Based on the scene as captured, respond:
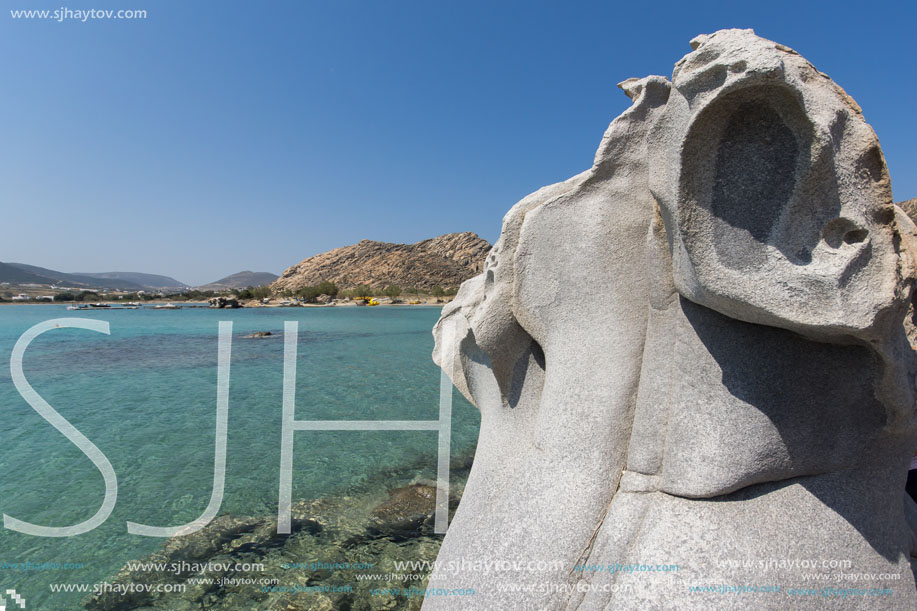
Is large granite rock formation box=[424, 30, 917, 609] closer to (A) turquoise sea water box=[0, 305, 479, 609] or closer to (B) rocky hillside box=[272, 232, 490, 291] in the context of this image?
(A) turquoise sea water box=[0, 305, 479, 609]

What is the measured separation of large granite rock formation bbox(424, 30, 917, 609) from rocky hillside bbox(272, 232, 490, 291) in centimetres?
6485

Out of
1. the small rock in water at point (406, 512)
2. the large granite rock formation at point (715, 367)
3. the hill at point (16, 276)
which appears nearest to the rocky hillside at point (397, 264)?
the small rock in water at point (406, 512)

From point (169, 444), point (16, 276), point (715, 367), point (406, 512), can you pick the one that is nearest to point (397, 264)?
point (169, 444)

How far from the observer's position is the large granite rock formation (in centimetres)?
132

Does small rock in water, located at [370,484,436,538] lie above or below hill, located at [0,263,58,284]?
below

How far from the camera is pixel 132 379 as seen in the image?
1141cm

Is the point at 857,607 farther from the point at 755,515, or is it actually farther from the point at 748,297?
the point at 748,297

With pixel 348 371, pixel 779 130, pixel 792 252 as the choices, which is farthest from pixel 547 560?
pixel 348 371

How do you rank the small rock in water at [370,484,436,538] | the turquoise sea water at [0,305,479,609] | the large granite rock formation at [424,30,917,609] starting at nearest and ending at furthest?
the large granite rock formation at [424,30,917,609]
the turquoise sea water at [0,305,479,609]
the small rock in water at [370,484,436,538]

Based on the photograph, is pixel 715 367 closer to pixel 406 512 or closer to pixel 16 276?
pixel 406 512

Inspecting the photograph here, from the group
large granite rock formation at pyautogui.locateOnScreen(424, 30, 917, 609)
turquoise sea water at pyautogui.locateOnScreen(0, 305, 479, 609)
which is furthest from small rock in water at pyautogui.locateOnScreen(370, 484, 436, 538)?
large granite rock formation at pyautogui.locateOnScreen(424, 30, 917, 609)

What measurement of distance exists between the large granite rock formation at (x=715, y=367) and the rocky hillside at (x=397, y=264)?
2553 inches

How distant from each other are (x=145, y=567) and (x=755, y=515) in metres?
4.05

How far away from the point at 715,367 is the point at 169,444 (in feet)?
22.7
